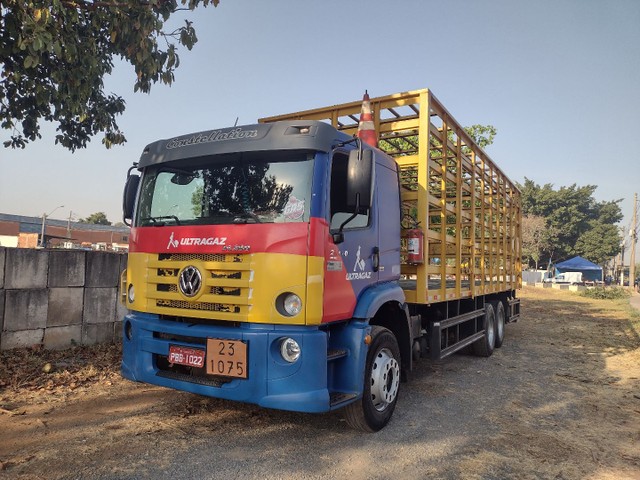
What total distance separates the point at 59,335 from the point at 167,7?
4634 mm

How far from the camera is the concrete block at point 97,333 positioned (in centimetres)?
645

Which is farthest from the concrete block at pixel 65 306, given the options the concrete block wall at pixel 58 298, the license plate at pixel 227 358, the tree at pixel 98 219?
the tree at pixel 98 219

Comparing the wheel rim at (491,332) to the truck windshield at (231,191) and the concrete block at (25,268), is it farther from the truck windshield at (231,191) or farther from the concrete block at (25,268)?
the concrete block at (25,268)

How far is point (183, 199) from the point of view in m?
3.99

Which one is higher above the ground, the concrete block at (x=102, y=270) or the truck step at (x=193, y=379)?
the concrete block at (x=102, y=270)

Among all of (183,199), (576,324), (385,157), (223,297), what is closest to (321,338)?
Answer: (223,297)

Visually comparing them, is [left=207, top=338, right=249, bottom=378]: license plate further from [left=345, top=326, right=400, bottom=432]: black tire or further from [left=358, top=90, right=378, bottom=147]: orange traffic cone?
[left=358, top=90, right=378, bottom=147]: orange traffic cone

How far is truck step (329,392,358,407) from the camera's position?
341 cm

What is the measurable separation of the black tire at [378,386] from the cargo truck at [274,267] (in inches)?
0.6

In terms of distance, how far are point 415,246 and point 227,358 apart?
96.5 inches

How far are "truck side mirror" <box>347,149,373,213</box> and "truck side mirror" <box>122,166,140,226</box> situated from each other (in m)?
2.39

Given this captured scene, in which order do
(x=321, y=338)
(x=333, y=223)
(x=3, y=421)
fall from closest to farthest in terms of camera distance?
(x=321, y=338), (x=333, y=223), (x=3, y=421)

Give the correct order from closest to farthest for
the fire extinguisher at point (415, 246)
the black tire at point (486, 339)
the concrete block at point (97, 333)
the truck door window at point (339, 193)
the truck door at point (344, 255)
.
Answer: the truck door at point (344, 255), the truck door window at point (339, 193), the fire extinguisher at point (415, 246), the concrete block at point (97, 333), the black tire at point (486, 339)

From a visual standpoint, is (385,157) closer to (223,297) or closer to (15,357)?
(223,297)
